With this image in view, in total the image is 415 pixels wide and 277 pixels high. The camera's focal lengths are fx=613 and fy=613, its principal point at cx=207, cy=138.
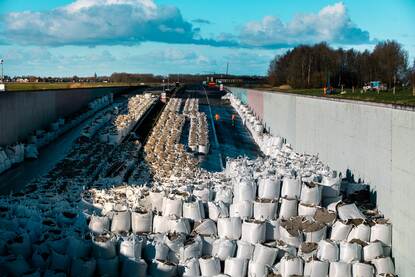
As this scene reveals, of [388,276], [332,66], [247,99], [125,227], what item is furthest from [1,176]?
[332,66]

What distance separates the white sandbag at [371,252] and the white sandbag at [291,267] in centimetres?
117

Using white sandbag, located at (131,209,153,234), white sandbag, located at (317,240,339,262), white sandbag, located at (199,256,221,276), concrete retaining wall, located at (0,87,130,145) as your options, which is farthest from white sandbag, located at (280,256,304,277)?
concrete retaining wall, located at (0,87,130,145)

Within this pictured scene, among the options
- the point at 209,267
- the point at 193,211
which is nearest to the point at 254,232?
the point at 209,267

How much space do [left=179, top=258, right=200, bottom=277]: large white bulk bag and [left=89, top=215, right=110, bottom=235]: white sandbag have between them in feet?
6.54

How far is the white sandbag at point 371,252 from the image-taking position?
10.4m

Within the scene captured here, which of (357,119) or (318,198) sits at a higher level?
(357,119)

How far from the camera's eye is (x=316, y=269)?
10000 millimetres

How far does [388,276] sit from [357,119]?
5.66 metres

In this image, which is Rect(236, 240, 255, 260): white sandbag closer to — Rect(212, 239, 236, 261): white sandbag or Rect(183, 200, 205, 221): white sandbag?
Rect(212, 239, 236, 261): white sandbag

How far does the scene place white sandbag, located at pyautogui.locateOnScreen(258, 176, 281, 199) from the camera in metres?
12.3

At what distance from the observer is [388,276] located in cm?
995

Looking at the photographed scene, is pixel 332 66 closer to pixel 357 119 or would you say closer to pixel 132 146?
pixel 132 146

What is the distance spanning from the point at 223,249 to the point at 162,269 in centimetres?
118

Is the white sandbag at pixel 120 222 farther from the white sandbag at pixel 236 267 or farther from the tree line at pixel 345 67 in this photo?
the tree line at pixel 345 67
